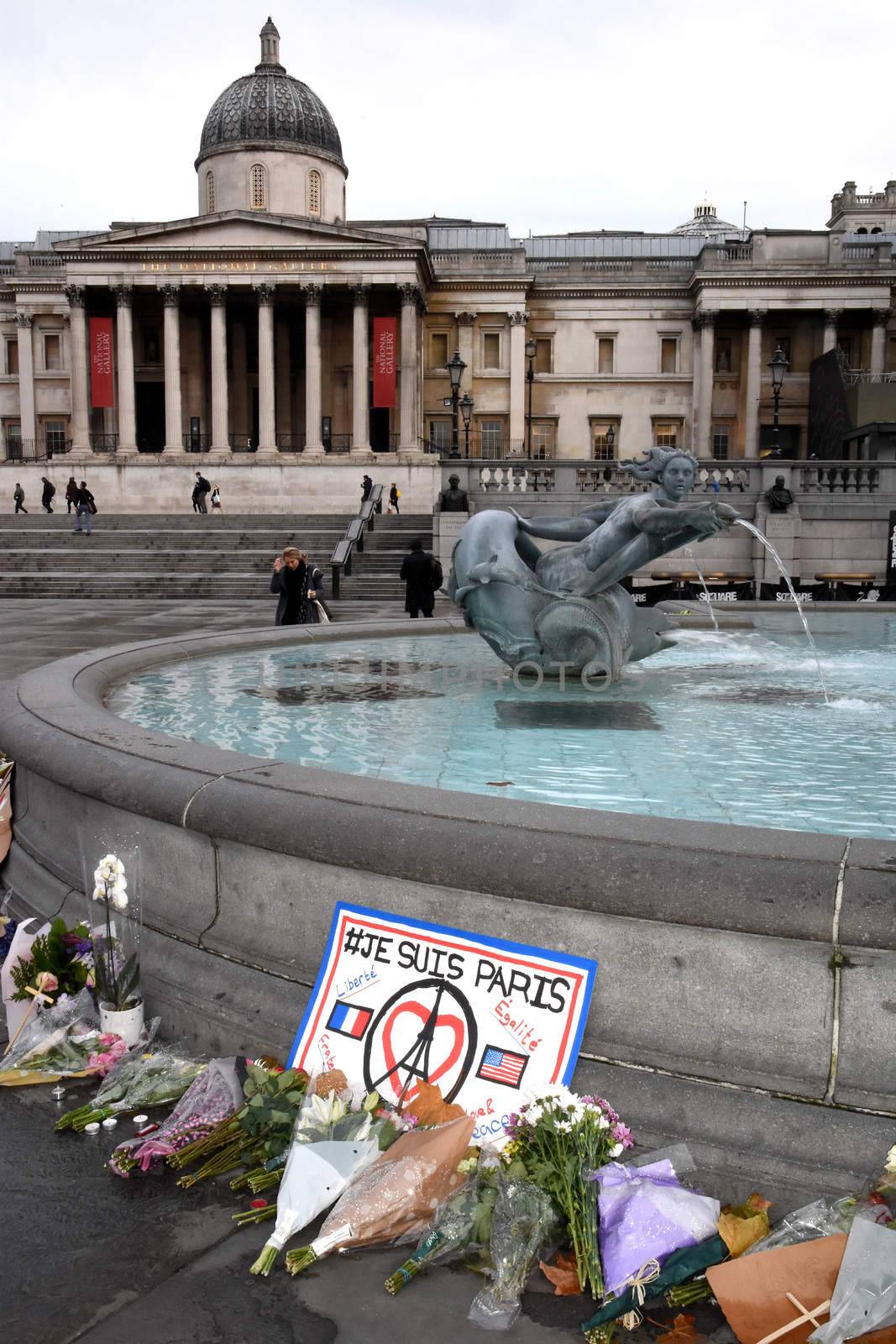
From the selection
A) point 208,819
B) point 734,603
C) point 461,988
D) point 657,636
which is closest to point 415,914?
point 461,988

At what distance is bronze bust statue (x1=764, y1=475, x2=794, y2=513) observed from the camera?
30391 mm

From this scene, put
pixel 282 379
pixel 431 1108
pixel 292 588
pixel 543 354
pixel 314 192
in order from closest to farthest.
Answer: pixel 431 1108, pixel 292 588, pixel 282 379, pixel 314 192, pixel 543 354

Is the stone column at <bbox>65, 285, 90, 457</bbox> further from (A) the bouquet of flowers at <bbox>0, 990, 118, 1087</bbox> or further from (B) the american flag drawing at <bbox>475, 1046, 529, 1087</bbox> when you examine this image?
(B) the american flag drawing at <bbox>475, 1046, 529, 1087</bbox>

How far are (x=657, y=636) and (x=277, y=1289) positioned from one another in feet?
23.5

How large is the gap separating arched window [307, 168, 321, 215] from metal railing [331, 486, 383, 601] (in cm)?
2494

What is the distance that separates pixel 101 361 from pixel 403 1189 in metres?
58.5

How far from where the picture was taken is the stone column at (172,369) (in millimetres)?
55319

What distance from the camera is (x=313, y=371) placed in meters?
56.4

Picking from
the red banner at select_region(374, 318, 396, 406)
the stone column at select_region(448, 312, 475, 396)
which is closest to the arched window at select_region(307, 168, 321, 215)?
the stone column at select_region(448, 312, 475, 396)

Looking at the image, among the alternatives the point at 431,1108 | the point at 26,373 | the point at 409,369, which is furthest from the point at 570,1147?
the point at 26,373

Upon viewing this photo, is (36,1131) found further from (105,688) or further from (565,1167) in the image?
(105,688)

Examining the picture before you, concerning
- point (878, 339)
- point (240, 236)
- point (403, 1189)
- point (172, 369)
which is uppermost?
point (240, 236)

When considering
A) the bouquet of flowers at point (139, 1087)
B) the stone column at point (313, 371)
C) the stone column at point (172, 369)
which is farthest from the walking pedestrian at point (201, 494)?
the bouquet of flowers at point (139, 1087)

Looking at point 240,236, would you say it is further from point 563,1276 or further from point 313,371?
point 563,1276
